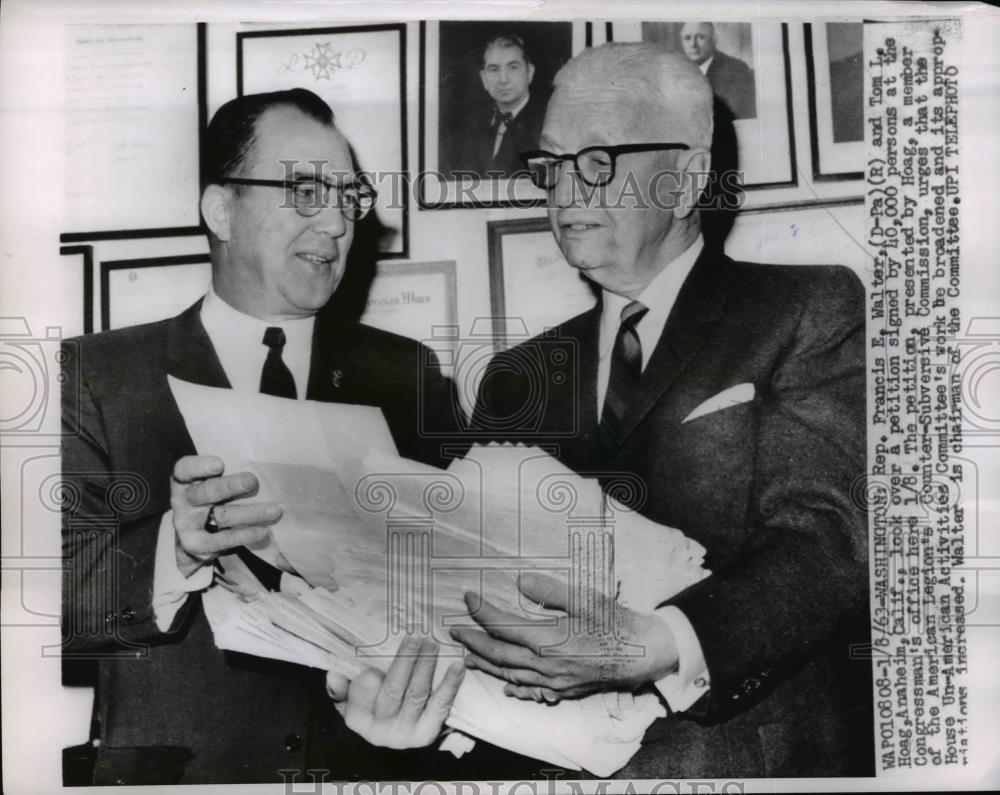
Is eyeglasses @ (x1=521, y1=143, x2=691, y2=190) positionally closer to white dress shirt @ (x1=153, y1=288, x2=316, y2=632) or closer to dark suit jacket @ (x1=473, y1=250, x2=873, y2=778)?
dark suit jacket @ (x1=473, y1=250, x2=873, y2=778)

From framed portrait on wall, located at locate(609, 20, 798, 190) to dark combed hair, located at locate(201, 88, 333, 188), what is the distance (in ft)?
1.63

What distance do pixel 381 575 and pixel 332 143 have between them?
69 centimetres

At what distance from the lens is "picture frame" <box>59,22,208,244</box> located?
5.17 feet

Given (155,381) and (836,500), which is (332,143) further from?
(836,500)

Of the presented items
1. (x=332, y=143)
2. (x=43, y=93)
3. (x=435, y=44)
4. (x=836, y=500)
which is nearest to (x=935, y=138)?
(x=836, y=500)

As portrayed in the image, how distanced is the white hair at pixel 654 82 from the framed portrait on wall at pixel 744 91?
0.02 metres

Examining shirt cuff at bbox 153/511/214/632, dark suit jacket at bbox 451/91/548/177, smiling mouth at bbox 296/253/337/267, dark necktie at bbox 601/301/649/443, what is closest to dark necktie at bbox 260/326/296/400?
smiling mouth at bbox 296/253/337/267

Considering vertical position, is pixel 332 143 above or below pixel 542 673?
above

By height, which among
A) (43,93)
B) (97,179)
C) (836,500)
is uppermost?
(43,93)

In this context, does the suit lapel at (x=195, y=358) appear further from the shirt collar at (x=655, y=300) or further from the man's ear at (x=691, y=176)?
the man's ear at (x=691, y=176)

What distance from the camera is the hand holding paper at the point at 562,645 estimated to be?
152 centimetres

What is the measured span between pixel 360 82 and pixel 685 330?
66 cm

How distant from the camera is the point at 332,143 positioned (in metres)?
1.56

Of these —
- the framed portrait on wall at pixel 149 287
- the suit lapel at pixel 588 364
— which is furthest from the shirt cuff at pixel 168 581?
the suit lapel at pixel 588 364
